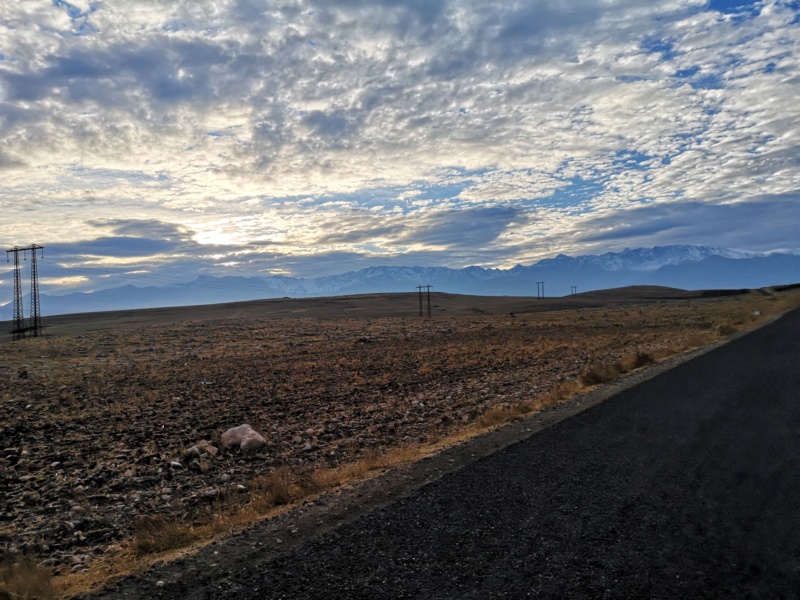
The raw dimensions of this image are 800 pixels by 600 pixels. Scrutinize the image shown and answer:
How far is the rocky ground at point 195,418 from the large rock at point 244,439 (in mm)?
173

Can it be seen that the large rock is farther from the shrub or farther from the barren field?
the shrub

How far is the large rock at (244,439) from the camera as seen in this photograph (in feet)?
41.1

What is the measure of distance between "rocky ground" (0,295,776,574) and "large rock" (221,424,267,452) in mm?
173

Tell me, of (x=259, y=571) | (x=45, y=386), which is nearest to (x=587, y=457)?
(x=259, y=571)

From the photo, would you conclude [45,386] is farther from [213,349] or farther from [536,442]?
[536,442]

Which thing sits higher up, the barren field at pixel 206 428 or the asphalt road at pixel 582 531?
the asphalt road at pixel 582 531

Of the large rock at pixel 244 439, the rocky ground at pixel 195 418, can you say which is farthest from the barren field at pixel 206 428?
the large rock at pixel 244 439

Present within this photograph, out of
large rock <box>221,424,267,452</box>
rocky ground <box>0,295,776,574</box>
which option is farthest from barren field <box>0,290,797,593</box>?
large rock <box>221,424,267,452</box>

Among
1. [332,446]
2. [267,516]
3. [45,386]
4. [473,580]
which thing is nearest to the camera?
[473,580]

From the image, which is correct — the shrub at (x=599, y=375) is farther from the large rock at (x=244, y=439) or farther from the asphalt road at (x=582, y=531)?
the large rock at (x=244, y=439)

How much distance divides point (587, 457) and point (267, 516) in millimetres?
5108

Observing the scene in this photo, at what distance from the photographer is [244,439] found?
41.9ft

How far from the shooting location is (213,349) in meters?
41.1

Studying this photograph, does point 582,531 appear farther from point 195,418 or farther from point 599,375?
point 599,375
